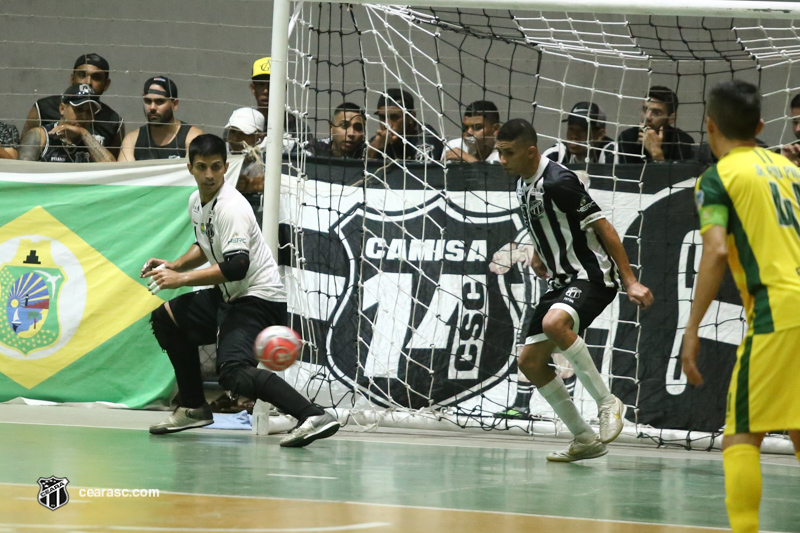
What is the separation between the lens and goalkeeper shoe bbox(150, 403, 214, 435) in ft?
20.9

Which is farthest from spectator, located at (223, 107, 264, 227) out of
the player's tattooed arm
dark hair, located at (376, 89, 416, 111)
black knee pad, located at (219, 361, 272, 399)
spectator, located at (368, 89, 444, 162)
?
black knee pad, located at (219, 361, 272, 399)

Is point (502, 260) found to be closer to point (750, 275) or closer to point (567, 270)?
point (567, 270)

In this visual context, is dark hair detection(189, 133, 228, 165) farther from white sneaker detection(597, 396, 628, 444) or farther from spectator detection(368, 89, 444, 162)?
white sneaker detection(597, 396, 628, 444)

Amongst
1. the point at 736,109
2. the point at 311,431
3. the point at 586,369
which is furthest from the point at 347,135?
the point at 736,109

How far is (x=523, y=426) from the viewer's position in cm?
717

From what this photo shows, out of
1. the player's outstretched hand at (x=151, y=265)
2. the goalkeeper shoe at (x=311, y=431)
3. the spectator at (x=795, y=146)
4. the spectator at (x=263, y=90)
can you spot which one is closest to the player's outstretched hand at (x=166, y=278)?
the player's outstretched hand at (x=151, y=265)

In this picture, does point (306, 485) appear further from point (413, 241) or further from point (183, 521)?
point (413, 241)

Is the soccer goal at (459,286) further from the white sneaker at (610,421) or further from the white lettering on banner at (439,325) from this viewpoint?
the white sneaker at (610,421)

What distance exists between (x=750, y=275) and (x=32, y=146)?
22.3ft

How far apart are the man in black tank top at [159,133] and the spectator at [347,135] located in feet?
4.02

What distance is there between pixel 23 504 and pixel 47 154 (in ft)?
17.4

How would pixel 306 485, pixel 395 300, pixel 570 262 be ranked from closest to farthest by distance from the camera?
pixel 306 485 → pixel 570 262 → pixel 395 300

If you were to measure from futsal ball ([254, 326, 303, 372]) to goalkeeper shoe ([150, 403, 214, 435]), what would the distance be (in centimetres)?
85

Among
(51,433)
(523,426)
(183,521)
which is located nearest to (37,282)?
(51,433)
